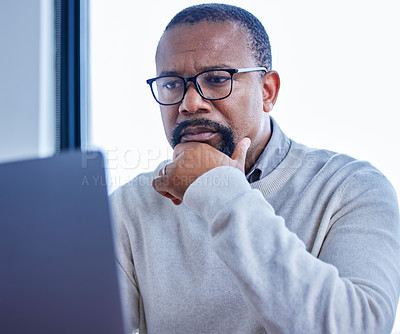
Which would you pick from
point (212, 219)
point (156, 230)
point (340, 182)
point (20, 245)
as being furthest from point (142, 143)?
point (20, 245)

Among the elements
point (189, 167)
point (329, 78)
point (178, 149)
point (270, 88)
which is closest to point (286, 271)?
point (189, 167)

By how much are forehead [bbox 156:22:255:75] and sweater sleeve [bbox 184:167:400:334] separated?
0.46 m

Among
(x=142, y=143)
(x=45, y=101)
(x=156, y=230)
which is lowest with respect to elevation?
(x=156, y=230)

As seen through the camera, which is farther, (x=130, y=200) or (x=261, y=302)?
(x=130, y=200)

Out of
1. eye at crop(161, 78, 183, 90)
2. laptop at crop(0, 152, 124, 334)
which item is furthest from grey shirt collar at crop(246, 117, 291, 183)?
laptop at crop(0, 152, 124, 334)

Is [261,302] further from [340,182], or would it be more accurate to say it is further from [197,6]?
[197,6]

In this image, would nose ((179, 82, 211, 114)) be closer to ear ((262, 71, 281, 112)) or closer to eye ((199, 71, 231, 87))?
eye ((199, 71, 231, 87))

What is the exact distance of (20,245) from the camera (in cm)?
48

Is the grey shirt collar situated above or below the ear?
below

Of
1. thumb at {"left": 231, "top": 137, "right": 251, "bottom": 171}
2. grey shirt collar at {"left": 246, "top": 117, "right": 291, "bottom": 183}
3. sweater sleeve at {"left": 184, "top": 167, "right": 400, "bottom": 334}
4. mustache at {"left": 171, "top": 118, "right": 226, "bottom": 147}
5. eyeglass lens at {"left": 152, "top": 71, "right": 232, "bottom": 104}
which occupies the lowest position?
sweater sleeve at {"left": 184, "top": 167, "right": 400, "bottom": 334}

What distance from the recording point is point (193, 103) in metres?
1.18

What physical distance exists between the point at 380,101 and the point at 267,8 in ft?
1.77

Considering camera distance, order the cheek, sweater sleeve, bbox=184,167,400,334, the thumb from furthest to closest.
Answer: the cheek
the thumb
sweater sleeve, bbox=184,167,400,334

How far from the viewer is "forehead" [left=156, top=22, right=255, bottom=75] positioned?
1190 mm
